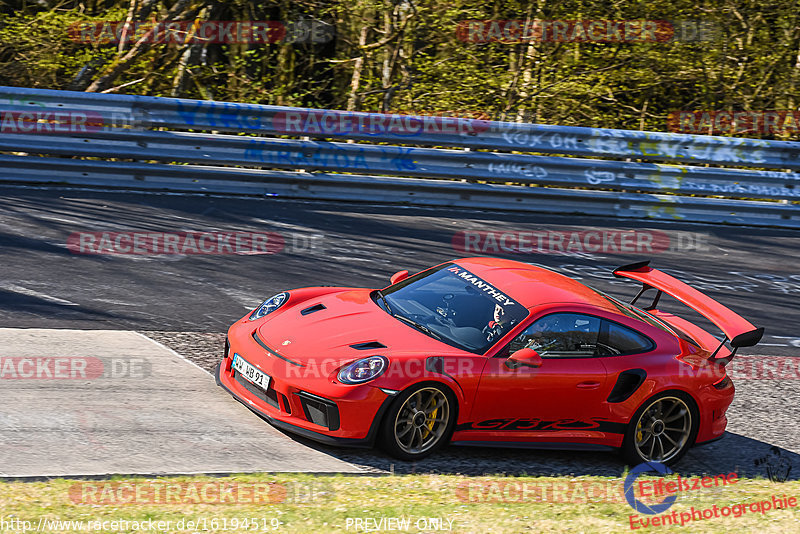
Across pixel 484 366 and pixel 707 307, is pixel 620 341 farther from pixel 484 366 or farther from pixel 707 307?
pixel 484 366

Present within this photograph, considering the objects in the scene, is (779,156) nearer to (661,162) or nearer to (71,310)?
(661,162)

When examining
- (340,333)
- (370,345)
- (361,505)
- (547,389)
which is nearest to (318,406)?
(370,345)

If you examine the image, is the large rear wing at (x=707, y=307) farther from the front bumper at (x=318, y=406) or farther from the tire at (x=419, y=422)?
the front bumper at (x=318, y=406)

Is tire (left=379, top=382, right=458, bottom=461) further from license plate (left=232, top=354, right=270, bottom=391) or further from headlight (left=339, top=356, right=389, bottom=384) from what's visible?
license plate (left=232, top=354, right=270, bottom=391)

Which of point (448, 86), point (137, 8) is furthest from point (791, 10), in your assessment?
point (137, 8)

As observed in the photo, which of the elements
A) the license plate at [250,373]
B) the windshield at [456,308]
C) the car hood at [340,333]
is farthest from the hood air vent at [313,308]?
the license plate at [250,373]

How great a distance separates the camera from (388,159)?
40.8 feet

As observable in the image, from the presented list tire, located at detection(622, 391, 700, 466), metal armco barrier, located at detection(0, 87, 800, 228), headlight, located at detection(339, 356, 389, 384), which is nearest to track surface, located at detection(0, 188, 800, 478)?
tire, located at detection(622, 391, 700, 466)

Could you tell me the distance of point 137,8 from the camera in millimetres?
14859

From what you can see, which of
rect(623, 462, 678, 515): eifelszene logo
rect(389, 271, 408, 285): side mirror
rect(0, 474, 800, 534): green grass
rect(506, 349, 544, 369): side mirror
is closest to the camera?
rect(0, 474, 800, 534): green grass

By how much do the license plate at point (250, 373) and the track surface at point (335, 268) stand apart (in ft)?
2.10

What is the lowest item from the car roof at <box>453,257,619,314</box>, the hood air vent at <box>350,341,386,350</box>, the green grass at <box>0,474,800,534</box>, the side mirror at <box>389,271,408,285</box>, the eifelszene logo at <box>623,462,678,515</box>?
the eifelszene logo at <box>623,462,678,515</box>

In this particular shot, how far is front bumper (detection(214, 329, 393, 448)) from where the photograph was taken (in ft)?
18.2

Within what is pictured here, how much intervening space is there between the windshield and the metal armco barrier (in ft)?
18.4
